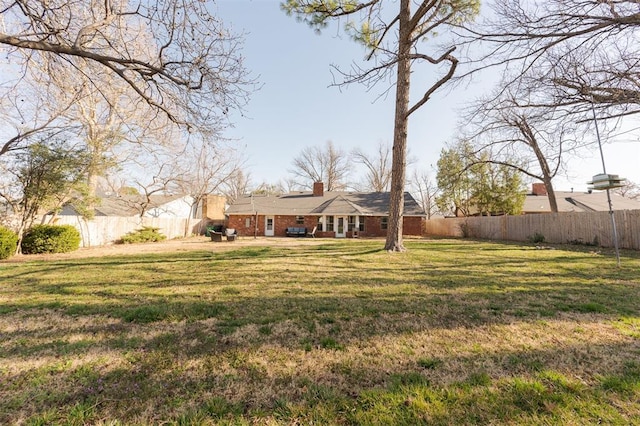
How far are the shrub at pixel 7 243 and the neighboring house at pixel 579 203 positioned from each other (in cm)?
3711

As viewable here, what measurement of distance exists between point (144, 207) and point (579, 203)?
4090 centimetres

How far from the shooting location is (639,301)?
4.32 metres

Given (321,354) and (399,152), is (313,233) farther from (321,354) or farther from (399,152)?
(321,354)

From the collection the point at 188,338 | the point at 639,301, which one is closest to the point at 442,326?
the point at 188,338

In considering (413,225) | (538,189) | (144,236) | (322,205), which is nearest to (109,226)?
(144,236)

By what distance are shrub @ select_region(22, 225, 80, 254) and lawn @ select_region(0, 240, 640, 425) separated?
344 inches

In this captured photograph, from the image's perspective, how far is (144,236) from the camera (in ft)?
60.7

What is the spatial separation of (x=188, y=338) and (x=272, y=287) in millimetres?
2311

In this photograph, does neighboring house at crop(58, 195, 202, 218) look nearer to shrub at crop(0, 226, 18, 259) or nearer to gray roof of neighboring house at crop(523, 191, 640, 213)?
shrub at crop(0, 226, 18, 259)

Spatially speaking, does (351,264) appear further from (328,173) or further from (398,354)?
(328,173)

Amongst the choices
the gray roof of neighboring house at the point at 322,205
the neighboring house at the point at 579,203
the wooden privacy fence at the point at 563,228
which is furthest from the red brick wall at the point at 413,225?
the neighboring house at the point at 579,203

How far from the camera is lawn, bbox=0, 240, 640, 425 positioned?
1.90 metres

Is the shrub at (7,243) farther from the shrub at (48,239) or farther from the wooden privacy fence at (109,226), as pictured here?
the wooden privacy fence at (109,226)

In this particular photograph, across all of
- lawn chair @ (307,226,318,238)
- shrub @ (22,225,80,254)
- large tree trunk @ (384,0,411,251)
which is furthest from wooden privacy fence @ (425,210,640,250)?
shrub @ (22,225,80,254)
